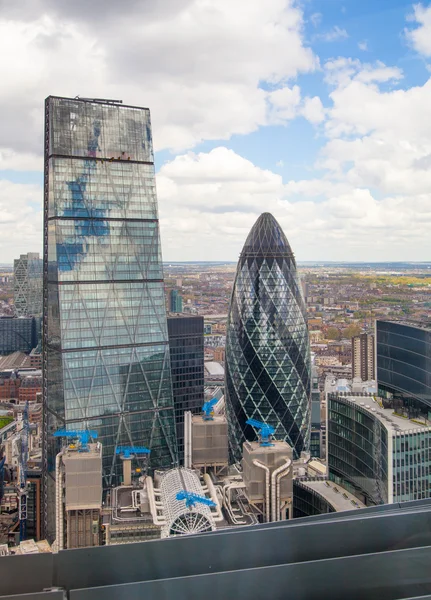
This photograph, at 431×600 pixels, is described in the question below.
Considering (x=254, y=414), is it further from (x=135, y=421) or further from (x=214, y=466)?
(x=214, y=466)

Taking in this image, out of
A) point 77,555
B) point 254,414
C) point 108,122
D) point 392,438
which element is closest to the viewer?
point 77,555

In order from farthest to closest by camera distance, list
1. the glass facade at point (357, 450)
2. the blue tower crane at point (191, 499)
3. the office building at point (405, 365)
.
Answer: the office building at point (405, 365), the glass facade at point (357, 450), the blue tower crane at point (191, 499)

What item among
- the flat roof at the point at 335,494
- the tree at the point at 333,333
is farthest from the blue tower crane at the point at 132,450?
the tree at the point at 333,333

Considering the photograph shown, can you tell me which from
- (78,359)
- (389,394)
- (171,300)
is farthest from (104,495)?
(171,300)

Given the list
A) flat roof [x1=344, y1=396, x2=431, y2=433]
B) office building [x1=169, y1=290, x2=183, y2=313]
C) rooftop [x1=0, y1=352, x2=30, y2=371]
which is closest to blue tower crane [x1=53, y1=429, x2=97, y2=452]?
flat roof [x1=344, y1=396, x2=431, y2=433]

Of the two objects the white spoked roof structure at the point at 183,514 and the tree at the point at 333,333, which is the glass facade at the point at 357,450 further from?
the tree at the point at 333,333

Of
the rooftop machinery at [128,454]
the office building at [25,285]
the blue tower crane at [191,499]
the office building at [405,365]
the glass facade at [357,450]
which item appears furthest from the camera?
the office building at [25,285]

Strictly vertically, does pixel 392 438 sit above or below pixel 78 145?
below
